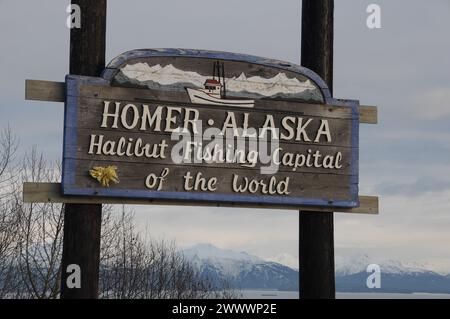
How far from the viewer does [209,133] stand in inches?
415

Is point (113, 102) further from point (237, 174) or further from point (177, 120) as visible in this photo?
point (237, 174)

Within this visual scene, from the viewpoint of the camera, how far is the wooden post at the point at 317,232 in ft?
36.1

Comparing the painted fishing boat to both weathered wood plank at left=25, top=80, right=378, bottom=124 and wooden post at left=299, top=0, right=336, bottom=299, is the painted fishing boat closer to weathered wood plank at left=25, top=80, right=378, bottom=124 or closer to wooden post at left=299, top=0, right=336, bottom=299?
wooden post at left=299, top=0, right=336, bottom=299

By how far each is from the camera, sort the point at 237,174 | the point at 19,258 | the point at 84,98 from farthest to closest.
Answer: the point at 19,258, the point at 237,174, the point at 84,98

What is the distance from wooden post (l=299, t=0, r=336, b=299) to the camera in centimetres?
1100

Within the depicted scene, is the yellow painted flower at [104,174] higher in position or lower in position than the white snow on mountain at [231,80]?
lower

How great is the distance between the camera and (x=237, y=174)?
10.7 metres

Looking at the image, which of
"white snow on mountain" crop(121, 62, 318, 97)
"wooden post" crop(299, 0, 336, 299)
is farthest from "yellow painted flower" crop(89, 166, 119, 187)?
"wooden post" crop(299, 0, 336, 299)

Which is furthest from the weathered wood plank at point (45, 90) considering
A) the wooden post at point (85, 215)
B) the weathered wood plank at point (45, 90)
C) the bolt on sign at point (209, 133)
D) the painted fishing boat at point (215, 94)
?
the painted fishing boat at point (215, 94)

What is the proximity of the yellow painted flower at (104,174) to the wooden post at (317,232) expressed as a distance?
8.36ft

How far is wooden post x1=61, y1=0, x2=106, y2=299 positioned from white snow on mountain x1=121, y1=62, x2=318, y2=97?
1.42ft

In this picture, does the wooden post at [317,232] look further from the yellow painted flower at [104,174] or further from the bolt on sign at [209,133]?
the yellow painted flower at [104,174]
